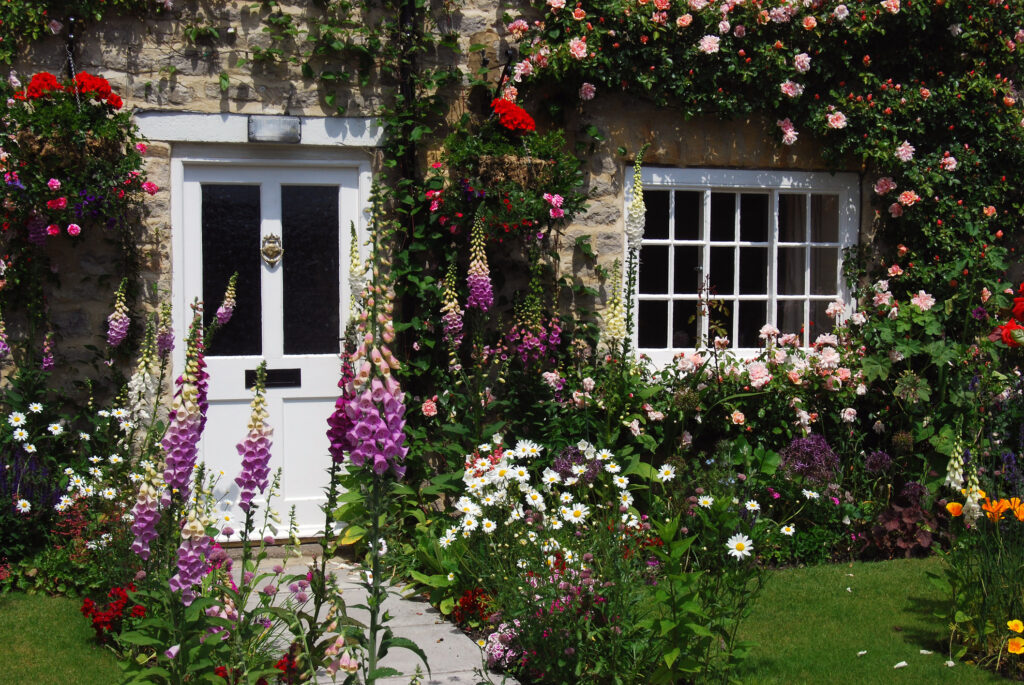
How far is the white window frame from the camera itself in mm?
6531

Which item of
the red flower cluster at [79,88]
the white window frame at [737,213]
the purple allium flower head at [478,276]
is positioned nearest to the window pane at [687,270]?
the white window frame at [737,213]

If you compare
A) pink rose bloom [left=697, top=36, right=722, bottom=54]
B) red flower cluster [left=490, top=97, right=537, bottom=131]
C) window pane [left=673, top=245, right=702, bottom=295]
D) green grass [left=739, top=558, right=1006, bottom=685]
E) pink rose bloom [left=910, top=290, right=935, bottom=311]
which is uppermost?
pink rose bloom [left=697, top=36, right=722, bottom=54]

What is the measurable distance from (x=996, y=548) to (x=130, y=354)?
4.97 m

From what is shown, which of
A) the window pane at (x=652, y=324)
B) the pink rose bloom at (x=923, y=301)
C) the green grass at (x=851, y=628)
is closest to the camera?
the green grass at (x=851, y=628)

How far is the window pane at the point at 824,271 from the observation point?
22.8ft

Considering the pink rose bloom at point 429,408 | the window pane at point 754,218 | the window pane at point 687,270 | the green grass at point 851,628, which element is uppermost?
the window pane at point 754,218

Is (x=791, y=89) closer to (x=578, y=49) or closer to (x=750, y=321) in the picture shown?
(x=578, y=49)

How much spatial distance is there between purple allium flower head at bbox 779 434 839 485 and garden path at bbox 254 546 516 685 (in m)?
2.50

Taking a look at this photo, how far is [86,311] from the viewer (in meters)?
5.71

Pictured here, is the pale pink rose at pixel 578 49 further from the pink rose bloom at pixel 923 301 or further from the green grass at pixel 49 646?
the green grass at pixel 49 646

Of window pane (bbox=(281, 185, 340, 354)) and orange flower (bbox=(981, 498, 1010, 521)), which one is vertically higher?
window pane (bbox=(281, 185, 340, 354))

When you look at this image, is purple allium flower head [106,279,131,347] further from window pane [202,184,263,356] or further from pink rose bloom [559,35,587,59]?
pink rose bloom [559,35,587,59]

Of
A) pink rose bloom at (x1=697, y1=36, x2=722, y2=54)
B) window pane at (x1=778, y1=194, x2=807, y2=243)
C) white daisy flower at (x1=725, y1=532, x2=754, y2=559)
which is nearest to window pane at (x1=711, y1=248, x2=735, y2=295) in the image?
window pane at (x1=778, y1=194, x2=807, y2=243)

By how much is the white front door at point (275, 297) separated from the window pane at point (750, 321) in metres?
2.93
